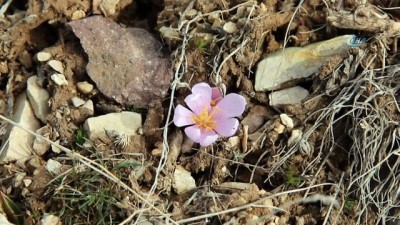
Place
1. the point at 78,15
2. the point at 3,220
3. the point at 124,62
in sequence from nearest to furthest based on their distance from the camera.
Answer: the point at 3,220
the point at 124,62
the point at 78,15

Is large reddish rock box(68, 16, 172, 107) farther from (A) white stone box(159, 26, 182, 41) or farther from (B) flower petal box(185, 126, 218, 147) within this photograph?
(B) flower petal box(185, 126, 218, 147)

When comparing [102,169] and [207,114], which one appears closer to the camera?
[102,169]

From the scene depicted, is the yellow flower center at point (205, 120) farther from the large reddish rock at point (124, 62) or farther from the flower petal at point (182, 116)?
the large reddish rock at point (124, 62)

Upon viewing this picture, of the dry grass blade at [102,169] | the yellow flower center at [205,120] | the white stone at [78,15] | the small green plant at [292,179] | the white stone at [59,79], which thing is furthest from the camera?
the white stone at [78,15]

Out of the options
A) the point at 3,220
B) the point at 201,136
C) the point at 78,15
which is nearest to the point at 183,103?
the point at 201,136

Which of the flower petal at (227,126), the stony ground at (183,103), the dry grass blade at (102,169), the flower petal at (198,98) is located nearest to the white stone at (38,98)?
the stony ground at (183,103)

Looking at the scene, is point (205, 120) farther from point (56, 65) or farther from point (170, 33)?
point (56, 65)
